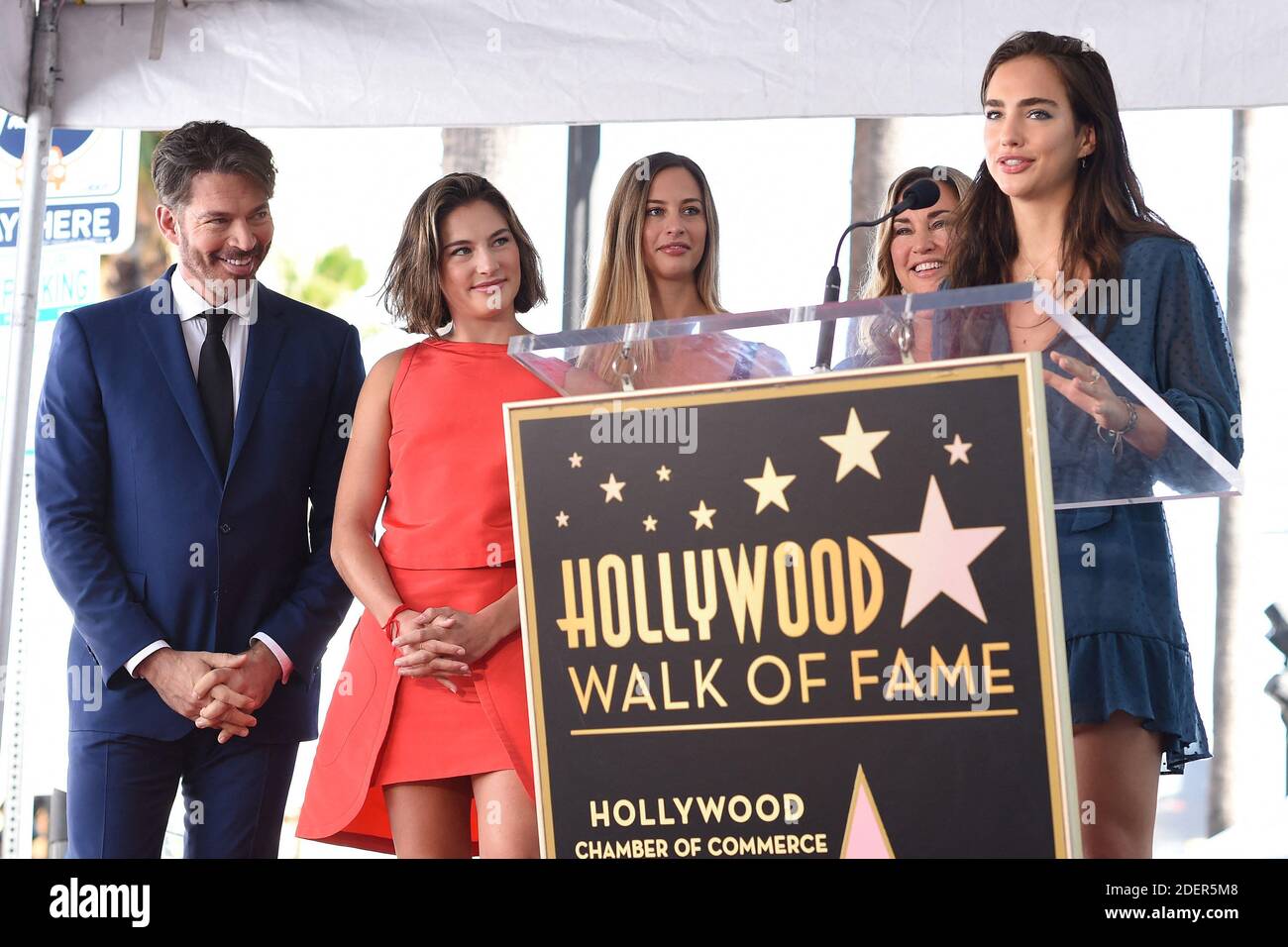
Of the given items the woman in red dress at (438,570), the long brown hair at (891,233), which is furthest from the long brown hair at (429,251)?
the long brown hair at (891,233)

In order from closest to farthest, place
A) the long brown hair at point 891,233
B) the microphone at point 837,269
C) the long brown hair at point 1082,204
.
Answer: the microphone at point 837,269
the long brown hair at point 1082,204
the long brown hair at point 891,233

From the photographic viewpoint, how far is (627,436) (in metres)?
1.92

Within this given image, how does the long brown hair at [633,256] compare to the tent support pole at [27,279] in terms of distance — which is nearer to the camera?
the long brown hair at [633,256]

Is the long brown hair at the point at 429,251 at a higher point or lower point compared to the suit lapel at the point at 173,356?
higher

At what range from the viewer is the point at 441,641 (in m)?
2.54

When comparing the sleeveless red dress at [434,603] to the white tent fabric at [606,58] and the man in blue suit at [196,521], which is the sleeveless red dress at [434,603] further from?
the white tent fabric at [606,58]

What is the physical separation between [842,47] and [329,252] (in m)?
2.33

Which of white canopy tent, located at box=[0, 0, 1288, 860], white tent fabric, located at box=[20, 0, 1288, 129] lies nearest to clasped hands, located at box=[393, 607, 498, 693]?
white canopy tent, located at box=[0, 0, 1288, 860]

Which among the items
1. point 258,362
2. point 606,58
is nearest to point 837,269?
point 258,362

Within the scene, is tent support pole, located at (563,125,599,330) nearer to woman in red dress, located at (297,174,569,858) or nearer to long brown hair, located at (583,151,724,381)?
long brown hair, located at (583,151,724,381)

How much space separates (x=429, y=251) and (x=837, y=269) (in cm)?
103

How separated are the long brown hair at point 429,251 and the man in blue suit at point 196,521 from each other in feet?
0.95

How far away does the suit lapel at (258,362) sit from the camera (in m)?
2.96
